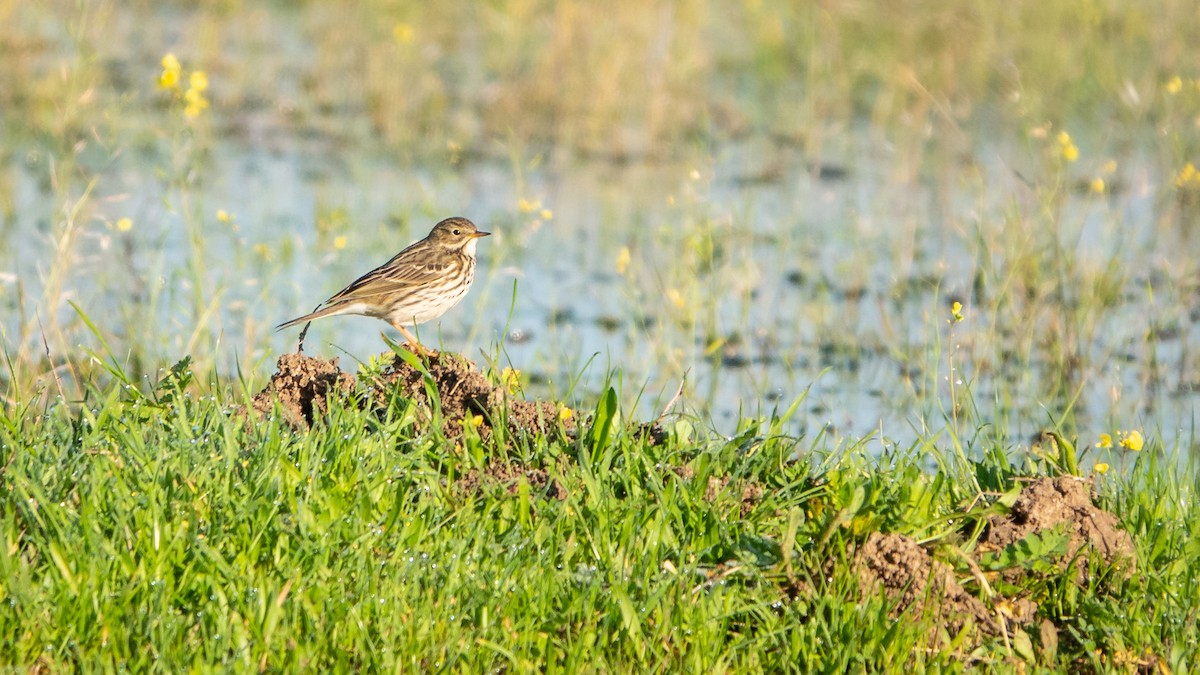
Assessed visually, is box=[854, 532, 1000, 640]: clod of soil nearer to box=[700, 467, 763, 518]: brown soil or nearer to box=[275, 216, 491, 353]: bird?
box=[700, 467, 763, 518]: brown soil

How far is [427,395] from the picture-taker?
5.64m

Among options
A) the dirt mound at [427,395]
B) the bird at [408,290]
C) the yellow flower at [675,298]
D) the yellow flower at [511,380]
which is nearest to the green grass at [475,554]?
the dirt mound at [427,395]

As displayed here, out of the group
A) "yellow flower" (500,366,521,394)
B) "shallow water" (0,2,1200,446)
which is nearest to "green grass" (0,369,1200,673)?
"yellow flower" (500,366,521,394)

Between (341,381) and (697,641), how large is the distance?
1.79 meters

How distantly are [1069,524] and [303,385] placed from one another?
2.74 metres

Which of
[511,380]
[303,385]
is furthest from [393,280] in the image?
[511,380]

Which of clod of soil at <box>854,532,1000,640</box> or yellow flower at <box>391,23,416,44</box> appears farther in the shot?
yellow flower at <box>391,23,416,44</box>

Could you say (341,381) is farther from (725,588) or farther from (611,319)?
(611,319)

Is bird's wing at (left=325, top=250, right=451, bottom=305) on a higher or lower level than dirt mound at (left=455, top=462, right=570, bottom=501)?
higher

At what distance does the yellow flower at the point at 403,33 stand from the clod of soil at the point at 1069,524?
10.4 m

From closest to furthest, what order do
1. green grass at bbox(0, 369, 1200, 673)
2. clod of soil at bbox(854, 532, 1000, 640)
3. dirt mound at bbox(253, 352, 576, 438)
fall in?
green grass at bbox(0, 369, 1200, 673)
clod of soil at bbox(854, 532, 1000, 640)
dirt mound at bbox(253, 352, 576, 438)

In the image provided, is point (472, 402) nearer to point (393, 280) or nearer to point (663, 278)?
point (393, 280)

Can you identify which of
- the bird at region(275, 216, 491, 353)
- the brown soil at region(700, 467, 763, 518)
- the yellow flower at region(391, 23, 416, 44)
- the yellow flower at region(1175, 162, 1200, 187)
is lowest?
the brown soil at region(700, 467, 763, 518)

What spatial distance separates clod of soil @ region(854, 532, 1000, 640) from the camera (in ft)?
15.8
